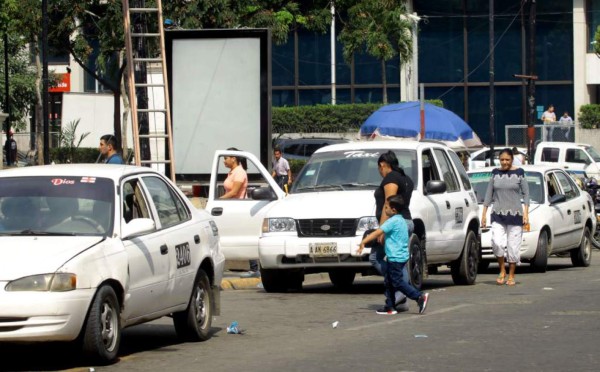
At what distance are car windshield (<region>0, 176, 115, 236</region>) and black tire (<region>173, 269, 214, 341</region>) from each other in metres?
1.44

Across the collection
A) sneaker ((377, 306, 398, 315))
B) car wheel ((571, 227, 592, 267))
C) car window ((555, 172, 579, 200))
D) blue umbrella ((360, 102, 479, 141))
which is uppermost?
blue umbrella ((360, 102, 479, 141))

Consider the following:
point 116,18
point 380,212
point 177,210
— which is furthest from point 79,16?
point 177,210

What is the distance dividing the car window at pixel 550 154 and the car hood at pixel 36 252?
3024cm

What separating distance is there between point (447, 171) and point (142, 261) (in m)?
7.91

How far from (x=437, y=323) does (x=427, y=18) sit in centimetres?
4721

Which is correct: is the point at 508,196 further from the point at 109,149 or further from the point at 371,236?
the point at 109,149

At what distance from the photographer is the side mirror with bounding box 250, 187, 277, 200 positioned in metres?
17.2

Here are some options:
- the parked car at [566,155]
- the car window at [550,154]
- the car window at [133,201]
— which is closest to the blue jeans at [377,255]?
the car window at [133,201]

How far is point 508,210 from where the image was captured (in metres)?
17.7

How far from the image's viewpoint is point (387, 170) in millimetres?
14234

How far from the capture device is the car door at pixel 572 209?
69.8 ft

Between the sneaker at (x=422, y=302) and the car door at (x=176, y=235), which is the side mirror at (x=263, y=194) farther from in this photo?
the car door at (x=176, y=235)

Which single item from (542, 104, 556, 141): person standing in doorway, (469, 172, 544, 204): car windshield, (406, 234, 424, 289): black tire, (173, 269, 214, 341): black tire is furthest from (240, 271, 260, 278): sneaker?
(542, 104, 556, 141): person standing in doorway

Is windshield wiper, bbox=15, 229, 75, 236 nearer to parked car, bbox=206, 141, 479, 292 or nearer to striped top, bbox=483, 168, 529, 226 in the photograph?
parked car, bbox=206, 141, 479, 292
